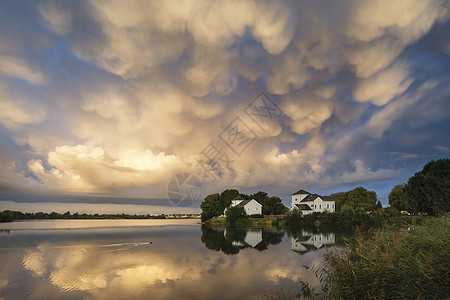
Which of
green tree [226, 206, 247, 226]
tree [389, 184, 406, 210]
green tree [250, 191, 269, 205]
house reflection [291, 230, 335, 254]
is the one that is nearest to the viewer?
house reflection [291, 230, 335, 254]

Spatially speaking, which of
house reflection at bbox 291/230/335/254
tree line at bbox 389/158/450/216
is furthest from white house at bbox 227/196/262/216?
house reflection at bbox 291/230/335/254

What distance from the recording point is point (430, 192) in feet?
160

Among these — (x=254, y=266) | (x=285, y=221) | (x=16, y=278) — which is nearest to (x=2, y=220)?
(x=285, y=221)

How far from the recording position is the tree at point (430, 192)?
47.7 meters

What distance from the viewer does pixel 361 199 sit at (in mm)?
93438

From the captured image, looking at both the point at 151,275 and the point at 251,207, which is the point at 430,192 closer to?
the point at 251,207

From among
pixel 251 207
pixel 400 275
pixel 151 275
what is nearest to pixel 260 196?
pixel 251 207

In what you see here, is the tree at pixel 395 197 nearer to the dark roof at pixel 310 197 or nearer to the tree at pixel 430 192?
the dark roof at pixel 310 197

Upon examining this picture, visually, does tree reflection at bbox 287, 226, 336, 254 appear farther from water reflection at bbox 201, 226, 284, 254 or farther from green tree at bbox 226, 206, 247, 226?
green tree at bbox 226, 206, 247, 226

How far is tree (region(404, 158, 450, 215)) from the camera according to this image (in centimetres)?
4772

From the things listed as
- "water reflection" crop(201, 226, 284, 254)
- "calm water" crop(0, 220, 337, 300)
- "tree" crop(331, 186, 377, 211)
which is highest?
"tree" crop(331, 186, 377, 211)

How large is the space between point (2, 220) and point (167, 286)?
114 metres

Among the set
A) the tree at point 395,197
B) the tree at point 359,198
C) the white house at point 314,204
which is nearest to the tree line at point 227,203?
the white house at point 314,204

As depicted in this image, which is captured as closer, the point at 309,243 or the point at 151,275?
the point at 151,275
